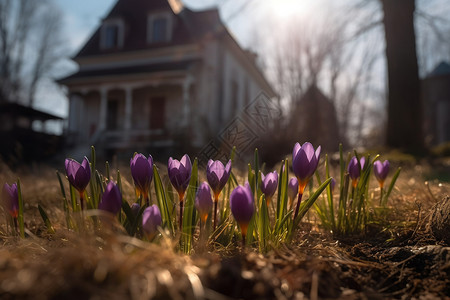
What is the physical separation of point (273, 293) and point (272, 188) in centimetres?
61

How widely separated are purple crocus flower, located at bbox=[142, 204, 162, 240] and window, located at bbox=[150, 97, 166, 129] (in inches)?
609

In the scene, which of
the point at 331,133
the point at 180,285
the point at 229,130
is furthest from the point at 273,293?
the point at 331,133

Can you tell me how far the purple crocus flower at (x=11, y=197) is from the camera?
5.01 feet

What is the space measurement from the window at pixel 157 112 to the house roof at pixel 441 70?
84.6 ft

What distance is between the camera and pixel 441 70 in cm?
3269

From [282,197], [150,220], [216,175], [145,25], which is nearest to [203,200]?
[216,175]

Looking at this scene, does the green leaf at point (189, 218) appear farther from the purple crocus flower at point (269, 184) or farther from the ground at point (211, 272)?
the purple crocus flower at point (269, 184)

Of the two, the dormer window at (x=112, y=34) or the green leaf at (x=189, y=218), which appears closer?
the green leaf at (x=189, y=218)

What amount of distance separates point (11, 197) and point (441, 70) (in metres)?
38.0

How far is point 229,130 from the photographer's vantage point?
2652mm

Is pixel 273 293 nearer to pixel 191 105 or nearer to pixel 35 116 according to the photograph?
pixel 191 105

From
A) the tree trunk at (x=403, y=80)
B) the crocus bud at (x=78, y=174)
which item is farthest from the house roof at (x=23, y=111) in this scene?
the crocus bud at (x=78, y=174)

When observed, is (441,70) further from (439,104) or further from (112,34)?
(112,34)

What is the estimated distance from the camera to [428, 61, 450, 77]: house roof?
32.0m
